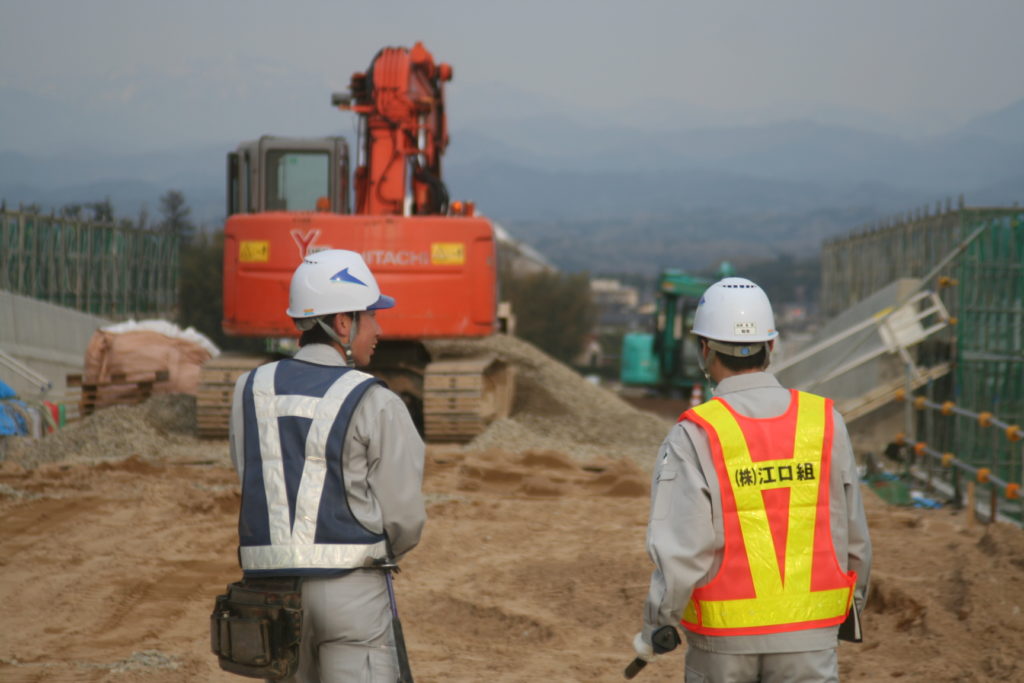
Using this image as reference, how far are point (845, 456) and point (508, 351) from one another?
1496 cm

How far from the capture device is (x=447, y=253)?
12.3 metres

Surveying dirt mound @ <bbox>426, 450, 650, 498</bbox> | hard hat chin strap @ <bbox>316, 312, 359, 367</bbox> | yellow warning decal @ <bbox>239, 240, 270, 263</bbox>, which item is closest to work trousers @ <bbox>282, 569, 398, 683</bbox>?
hard hat chin strap @ <bbox>316, 312, 359, 367</bbox>

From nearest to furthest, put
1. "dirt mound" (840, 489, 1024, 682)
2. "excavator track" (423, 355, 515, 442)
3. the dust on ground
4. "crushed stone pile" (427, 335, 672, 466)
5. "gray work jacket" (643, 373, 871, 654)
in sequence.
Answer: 1. "gray work jacket" (643, 373, 871, 654)
2. "dirt mound" (840, 489, 1024, 682)
3. the dust on ground
4. "excavator track" (423, 355, 515, 442)
5. "crushed stone pile" (427, 335, 672, 466)

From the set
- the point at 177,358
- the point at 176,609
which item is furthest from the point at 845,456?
the point at 177,358

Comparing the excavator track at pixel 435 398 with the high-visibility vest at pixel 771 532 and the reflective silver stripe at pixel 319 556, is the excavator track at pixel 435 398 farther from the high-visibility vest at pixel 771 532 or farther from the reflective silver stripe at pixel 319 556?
the high-visibility vest at pixel 771 532

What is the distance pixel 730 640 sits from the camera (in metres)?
3.21

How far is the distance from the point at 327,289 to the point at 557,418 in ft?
38.2

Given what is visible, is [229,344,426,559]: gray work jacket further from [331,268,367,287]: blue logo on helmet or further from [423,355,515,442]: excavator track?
[423,355,515,442]: excavator track

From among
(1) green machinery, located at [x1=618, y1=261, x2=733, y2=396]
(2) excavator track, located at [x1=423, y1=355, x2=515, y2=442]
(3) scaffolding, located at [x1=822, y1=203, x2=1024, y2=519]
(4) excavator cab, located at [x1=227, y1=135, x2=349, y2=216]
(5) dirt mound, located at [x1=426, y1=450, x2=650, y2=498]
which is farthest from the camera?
(1) green machinery, located at [x1=618, y1=261, x2=733, y2=396]

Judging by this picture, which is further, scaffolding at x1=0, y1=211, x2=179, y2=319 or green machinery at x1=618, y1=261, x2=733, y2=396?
scaffolding at x1=0, y1=211, x2=179, y2=319

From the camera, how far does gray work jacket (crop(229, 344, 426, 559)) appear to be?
3.46 metres

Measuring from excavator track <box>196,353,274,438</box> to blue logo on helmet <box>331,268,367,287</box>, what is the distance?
907 cm

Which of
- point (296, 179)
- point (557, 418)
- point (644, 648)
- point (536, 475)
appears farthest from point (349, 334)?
point (557, 418)

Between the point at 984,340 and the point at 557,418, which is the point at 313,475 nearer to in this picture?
the point at 557,418
